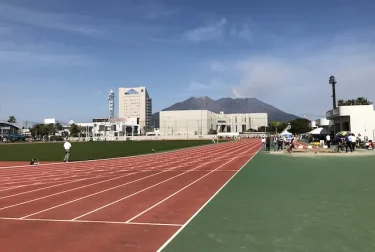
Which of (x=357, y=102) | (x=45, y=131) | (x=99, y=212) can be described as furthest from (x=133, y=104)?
(x=99, y=212)

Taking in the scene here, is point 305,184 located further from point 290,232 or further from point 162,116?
point 162,116

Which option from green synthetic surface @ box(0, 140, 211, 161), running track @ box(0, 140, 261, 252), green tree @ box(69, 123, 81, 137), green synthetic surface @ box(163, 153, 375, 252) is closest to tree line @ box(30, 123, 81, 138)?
green tree @ box(69, 123, 81, 137)

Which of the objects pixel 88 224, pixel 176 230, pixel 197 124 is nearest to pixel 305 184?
pixel 176 230

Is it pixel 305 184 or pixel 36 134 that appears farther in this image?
pixel 36 134

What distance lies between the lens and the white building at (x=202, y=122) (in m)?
149

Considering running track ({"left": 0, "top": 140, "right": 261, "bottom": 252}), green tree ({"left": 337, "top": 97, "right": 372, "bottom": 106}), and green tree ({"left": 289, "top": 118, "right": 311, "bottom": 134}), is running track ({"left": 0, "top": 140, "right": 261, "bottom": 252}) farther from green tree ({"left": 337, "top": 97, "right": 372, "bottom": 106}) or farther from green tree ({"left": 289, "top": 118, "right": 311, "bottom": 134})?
green tree ({"left": 289, "top": 118, "right": 311, "bottom": 134})

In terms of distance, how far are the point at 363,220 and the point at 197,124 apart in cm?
14297

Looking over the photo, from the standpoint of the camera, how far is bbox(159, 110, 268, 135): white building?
488ft

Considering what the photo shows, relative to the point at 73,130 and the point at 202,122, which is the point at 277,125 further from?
the point at 73,130

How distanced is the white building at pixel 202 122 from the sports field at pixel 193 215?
134 metres

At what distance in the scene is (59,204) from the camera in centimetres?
849

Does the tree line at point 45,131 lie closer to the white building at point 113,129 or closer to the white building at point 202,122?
the white building at point 113,129

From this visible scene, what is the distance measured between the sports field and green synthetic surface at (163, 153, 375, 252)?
0.6 inches

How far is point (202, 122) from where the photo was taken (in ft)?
487
